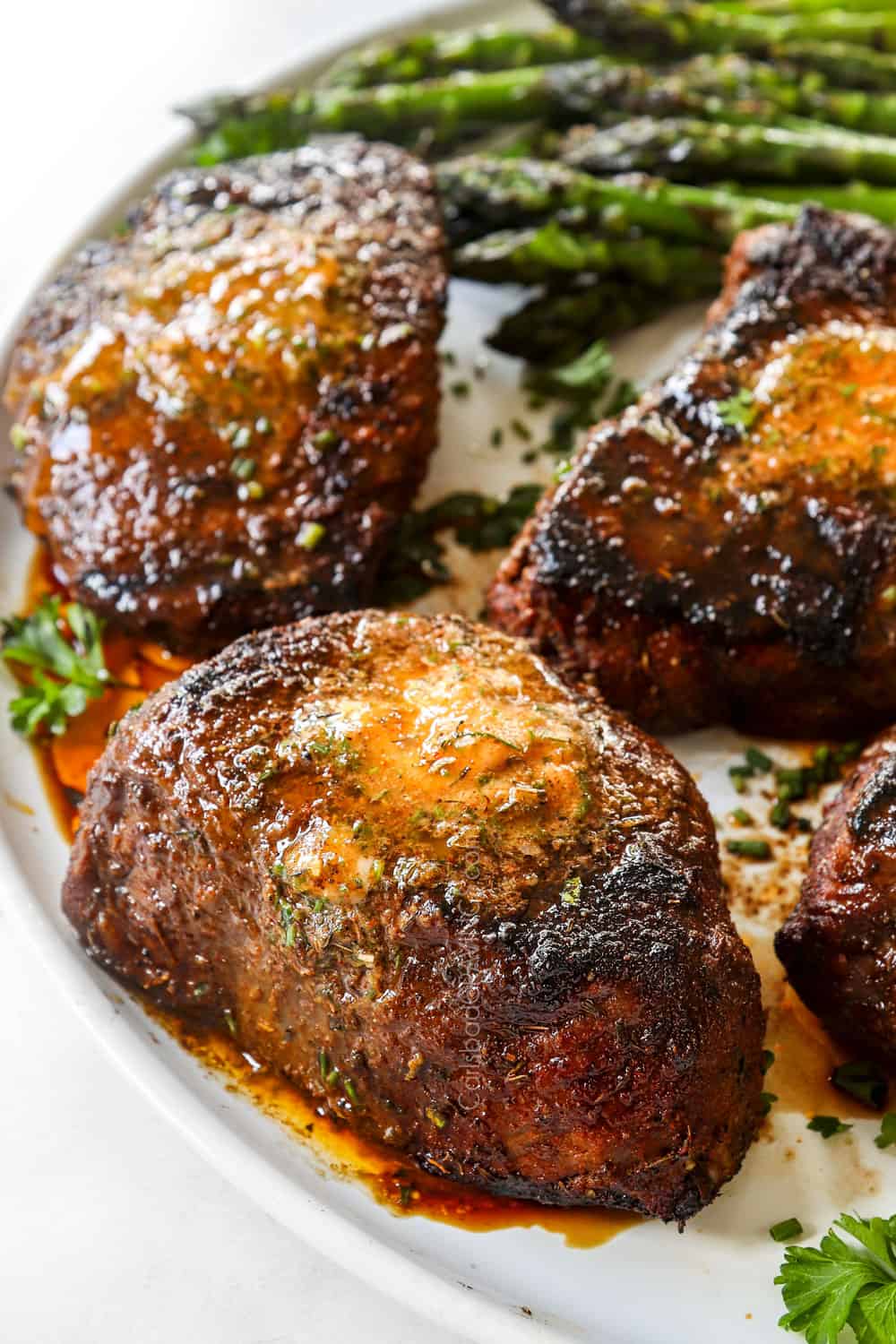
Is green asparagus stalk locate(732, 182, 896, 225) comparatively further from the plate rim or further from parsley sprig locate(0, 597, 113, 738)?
the plate rim

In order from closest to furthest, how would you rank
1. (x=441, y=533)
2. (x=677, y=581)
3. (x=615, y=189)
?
(x=677, y=581), (x=441, y=533), (x=615, y=189)

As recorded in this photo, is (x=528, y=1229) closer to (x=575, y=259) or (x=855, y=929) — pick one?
(x=855, y=929)

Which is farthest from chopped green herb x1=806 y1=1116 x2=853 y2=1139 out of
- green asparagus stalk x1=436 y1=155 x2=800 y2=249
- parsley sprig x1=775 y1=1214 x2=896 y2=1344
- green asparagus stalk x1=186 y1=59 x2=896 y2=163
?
green asparagus stalk x1=186 y1=59 x2=896 y2=163

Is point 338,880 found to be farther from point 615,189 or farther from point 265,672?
point 615,189

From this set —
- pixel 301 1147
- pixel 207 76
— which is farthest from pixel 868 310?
pixel 207 76

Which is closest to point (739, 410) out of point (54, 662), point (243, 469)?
point (243, 469)

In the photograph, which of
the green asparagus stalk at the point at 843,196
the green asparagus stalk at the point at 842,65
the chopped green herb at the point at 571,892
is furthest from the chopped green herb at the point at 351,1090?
the green asparagus stalk at the point at 842,65
